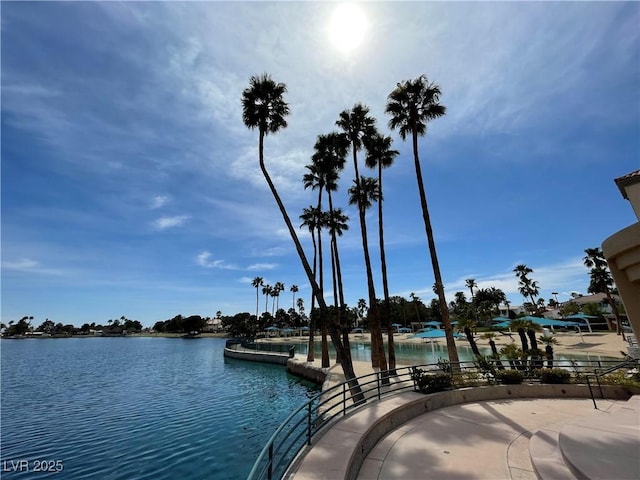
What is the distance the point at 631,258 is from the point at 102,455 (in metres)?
17.6

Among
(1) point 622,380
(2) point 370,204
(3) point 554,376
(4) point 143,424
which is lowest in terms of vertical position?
(4) point 143,424

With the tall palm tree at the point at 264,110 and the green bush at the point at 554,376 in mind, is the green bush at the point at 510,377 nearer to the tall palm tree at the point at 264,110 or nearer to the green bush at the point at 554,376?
the green bush at the point at 554,376

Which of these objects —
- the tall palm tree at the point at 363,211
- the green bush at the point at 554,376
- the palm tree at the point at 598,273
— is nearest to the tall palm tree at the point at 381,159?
the tall palm tree at the point at 363,211

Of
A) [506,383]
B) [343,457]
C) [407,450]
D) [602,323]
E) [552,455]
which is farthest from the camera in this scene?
[602,323]

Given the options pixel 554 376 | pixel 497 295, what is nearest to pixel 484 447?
pixel 554 376

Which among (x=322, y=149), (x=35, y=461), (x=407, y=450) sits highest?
(x=322, y=149)

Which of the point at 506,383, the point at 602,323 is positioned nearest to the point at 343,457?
the point at 506,383

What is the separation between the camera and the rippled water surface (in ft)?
35.3

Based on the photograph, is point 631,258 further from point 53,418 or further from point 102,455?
point 53,418

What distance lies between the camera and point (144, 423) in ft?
50.3

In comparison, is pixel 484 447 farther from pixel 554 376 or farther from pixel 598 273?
pixel 598 273

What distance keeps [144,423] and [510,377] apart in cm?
1822

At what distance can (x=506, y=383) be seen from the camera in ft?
42.7

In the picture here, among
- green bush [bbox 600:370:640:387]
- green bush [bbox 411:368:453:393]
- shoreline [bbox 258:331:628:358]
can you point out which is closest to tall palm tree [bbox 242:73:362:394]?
green bush [bbox 411:368:453:393]
